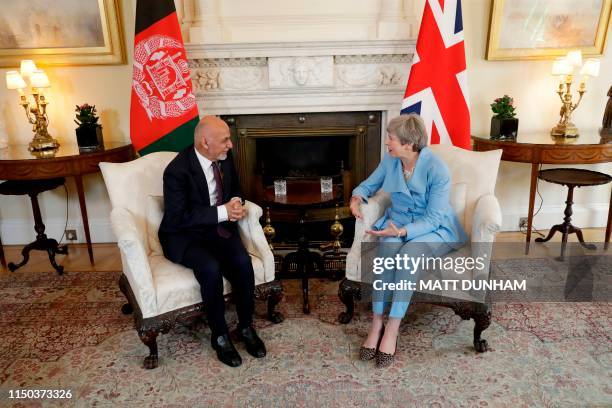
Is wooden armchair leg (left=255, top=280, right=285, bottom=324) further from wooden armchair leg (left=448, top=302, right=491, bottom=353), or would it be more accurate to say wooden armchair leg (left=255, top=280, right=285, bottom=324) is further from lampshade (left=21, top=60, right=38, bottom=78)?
lampshade (left=21, top=60, right=38, bottom=78)

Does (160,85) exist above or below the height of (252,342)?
above

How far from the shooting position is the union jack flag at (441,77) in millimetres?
2877

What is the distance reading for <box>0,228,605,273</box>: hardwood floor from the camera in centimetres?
324

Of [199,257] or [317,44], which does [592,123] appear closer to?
[317,44]

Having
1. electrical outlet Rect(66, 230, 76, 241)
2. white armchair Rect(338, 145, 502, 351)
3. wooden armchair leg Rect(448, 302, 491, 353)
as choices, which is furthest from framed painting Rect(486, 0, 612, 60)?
electrical outlet Rect(66, 230, 76, 241)

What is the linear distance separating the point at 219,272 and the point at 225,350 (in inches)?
14.8

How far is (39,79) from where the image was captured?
299 cm

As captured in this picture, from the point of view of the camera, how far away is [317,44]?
10.1 feet

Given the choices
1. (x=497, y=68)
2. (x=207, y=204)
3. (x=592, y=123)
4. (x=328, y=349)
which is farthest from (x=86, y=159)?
(x=592, y=123)

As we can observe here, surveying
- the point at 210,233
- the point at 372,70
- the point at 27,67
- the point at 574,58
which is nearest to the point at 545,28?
the point at 574,58

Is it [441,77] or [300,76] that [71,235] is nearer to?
[300,76]

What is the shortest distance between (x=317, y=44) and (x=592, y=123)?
2.26 meters

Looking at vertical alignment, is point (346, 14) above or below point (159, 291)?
above

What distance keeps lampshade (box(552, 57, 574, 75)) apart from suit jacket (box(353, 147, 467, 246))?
5.16ft
